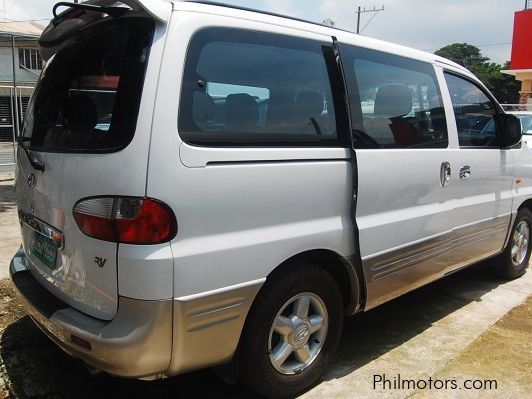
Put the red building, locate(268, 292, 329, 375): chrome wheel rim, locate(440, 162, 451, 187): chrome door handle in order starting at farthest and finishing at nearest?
the red building
locate(440, 162, 451, 187): chrome door handle
locate(268, 292, 329, 375): chrome wheel rim

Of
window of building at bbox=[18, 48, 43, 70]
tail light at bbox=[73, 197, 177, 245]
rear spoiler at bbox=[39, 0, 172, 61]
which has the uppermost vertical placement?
window of building at bbox=[18, 48, 43, 70]

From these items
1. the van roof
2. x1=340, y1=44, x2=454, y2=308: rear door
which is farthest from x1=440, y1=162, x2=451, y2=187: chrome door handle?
the van roof

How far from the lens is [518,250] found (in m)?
→ 5.32

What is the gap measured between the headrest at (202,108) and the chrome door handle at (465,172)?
2.32 metres

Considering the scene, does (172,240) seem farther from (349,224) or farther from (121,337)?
(349,224)

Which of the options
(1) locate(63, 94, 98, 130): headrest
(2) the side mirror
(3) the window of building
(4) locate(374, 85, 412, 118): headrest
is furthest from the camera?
(3) the window of building

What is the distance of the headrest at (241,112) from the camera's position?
2.48 meters

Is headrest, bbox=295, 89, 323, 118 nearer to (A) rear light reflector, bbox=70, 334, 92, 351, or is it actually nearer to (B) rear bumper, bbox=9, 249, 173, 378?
(B) rear bumper, bbox=9, 249, 173, 378

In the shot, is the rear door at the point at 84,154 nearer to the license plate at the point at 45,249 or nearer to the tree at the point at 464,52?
the license plate at the point at 45,249

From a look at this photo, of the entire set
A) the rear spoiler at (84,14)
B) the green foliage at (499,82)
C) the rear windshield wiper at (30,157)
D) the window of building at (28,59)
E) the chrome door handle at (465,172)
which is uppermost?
the green foliage at (499,82)

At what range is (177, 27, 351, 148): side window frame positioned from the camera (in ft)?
7.57

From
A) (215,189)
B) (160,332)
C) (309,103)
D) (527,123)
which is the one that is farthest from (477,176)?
(527,123)

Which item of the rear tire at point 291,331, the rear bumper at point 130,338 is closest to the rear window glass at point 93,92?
the rear bumper at point 130,338

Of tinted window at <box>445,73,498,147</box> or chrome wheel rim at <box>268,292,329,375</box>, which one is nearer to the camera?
chrome wheel rim at <box>268,292,329,375</box>
